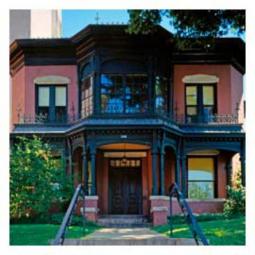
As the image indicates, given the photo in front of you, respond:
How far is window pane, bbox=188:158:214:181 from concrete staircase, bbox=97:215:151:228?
1470 mm

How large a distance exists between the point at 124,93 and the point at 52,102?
1.47 metres

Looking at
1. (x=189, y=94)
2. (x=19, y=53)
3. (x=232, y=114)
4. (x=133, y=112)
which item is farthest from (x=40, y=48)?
(x=232, y=114)

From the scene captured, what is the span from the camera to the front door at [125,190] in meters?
12.4

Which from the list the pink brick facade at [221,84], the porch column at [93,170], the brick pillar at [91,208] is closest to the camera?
the brick pillar at [91,208]

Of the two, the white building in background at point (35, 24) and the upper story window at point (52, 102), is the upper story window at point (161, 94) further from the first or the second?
the white building in background at point (35, 24)

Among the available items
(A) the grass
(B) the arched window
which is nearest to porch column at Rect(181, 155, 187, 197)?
(B) the arched window

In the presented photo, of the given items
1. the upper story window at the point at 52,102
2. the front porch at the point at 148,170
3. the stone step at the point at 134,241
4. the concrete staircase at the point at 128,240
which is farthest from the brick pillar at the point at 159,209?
the stone step at the point at 134,241

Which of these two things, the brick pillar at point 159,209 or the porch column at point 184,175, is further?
the porch column at point 184,175

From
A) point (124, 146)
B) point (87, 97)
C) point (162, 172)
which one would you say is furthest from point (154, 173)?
point (87, 97)

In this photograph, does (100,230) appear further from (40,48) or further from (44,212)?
(40,48)

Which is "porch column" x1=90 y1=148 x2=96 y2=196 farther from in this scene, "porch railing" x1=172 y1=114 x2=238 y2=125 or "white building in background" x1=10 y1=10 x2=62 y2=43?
"white building in background" x1=10 y1=10 x2=62 y2=43

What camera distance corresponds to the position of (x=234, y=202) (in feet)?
37.2

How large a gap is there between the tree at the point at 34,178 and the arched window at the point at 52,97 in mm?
1108
